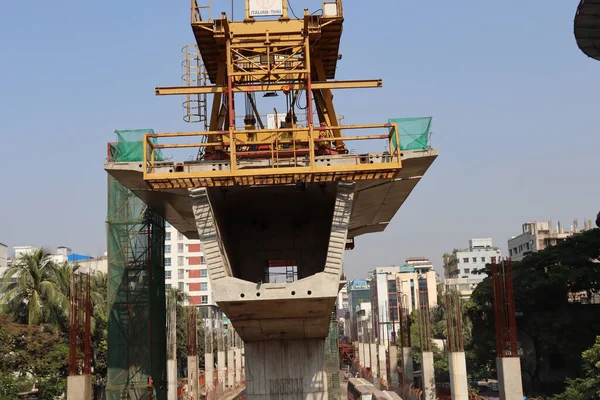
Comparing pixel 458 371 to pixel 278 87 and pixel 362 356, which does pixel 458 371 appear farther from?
pixel 362 356

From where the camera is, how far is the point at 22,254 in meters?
43.3

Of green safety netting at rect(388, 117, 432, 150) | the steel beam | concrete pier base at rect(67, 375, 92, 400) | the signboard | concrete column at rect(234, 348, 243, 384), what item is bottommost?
concrete column at rect(234, 348, 243, 384)

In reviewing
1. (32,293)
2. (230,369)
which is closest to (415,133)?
(32,293)

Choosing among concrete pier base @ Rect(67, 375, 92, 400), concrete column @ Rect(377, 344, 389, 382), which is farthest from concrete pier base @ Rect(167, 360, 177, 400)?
concrete column @ Rect(377, 344, 389, 382)

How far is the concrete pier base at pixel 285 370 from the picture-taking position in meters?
26.0

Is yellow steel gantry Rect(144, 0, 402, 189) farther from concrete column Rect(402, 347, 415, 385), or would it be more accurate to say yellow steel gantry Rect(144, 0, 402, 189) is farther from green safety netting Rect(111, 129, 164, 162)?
concrete column Rect(402, 347, 415, 385)

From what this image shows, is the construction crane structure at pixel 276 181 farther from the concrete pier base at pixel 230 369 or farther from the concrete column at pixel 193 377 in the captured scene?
the concrete pier base at pixel 230 369

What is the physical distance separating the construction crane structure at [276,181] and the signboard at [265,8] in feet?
0.15

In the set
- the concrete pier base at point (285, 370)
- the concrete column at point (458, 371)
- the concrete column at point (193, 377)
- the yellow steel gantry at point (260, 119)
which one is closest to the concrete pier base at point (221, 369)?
the concrete column at point (193, 377)

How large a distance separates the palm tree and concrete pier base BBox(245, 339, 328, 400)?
63.4 feet

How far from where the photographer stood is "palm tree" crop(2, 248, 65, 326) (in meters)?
41.8

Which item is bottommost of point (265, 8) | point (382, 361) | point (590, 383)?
point (382, 361)

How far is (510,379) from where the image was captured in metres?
29.4

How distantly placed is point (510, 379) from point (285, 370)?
9.39 metres
